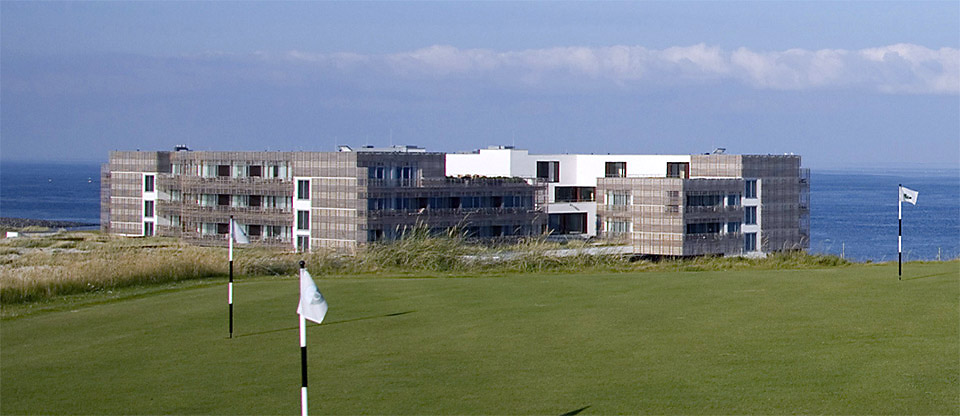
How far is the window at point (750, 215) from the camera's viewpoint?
6750cm

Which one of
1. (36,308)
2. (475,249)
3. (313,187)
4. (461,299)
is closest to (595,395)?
(461,299)

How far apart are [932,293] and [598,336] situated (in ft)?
21.7

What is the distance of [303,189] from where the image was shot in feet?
192

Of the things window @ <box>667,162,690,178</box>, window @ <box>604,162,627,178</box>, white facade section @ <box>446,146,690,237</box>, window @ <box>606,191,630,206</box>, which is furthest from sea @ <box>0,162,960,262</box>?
window @ <box>604,162,627,178</box>

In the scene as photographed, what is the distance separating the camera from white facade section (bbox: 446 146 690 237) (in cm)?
7325

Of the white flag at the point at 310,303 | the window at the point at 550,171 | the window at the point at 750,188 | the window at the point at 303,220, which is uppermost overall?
the window at the point at 550,171

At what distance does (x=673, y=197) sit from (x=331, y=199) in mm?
19624

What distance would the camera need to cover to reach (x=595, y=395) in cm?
1045

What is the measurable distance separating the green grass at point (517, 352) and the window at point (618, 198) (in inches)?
1865

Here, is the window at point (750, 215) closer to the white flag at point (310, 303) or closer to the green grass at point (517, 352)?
the green grass at point (517, 352)

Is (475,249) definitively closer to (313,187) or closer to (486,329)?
(486,329)

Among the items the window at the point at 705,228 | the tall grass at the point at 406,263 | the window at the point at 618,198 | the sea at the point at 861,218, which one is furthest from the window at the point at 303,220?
the sea at the point at 861,218

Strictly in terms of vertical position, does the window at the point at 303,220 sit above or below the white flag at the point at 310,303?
below

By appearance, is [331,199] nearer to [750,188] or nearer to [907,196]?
[750,188]
